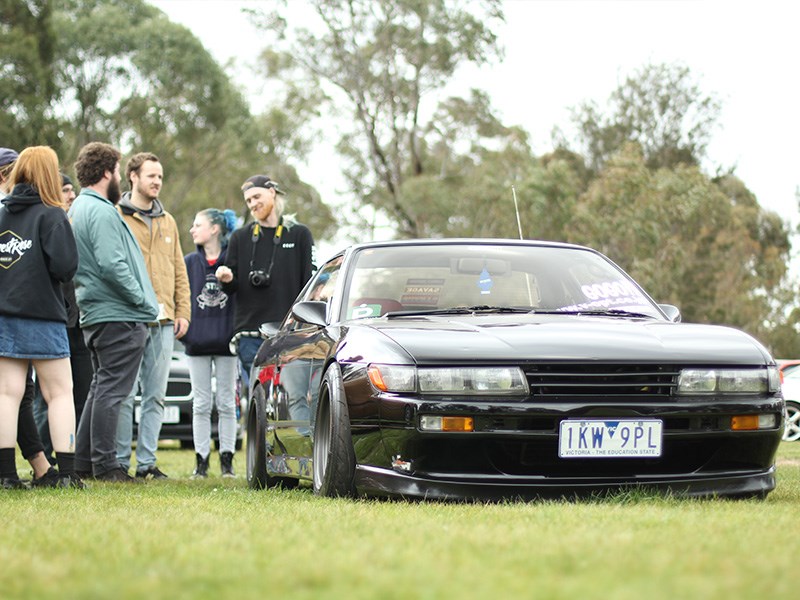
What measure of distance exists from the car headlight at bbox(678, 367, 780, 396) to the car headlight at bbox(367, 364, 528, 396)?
2.33ft

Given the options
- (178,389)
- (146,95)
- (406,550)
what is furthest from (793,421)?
(146,95)

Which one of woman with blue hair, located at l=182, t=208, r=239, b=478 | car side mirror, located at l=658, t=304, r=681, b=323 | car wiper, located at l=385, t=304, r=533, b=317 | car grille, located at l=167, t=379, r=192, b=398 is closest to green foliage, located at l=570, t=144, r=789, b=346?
car grille, located at l=167, t=379, r=192, b=398

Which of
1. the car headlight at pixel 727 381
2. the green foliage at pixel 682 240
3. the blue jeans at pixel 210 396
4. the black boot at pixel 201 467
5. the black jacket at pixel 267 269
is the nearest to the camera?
the car headlight at pixel 727 381

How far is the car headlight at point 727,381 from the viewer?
563cm

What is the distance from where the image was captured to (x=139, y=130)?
4422 cm

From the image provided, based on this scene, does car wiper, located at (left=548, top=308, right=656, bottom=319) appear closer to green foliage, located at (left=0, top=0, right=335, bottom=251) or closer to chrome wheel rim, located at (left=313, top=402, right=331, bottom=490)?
chrome wheel rim, located at (left=313, top=402, right=331, bottom=490)

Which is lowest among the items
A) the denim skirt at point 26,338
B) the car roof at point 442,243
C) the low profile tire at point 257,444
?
the low profile tire at point 257,444

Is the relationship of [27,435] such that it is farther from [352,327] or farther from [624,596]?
[624,596]

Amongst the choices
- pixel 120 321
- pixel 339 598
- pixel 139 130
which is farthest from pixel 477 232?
pixel 339 598

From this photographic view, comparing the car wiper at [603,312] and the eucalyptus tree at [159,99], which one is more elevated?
the eucalyptus tree at [159,99]

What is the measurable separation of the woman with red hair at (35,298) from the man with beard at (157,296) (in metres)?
1.44

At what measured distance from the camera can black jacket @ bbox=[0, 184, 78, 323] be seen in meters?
7.65

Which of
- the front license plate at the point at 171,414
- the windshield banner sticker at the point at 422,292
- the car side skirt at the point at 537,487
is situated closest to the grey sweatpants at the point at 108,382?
the windshield banner sticker at the point at 422,292

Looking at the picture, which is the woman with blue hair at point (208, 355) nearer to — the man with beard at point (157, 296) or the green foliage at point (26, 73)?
the man with beard at point (157, 296)
